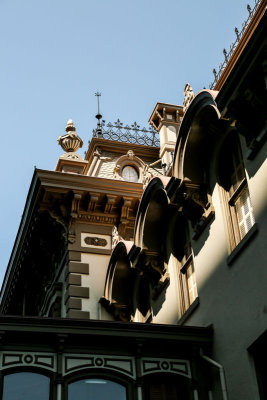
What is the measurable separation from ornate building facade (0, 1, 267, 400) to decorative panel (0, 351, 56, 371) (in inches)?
0.9

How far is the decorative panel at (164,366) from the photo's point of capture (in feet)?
49.8

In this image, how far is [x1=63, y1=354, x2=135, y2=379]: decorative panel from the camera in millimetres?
14766

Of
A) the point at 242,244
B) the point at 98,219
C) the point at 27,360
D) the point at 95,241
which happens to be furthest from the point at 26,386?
the point at 98,219

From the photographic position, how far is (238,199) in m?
16.0

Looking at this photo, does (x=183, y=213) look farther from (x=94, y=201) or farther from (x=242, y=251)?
(x=94, y=201)

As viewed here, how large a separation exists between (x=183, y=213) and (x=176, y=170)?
42.5 inches

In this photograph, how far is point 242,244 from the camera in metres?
14.9

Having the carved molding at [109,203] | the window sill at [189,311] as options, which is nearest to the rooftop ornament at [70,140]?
the carved molding at [109,203]

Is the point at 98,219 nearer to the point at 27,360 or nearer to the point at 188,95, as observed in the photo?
the point at 188,95

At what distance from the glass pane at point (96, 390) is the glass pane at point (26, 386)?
1.68 ft

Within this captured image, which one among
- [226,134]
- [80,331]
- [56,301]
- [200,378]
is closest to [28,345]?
[80,331]

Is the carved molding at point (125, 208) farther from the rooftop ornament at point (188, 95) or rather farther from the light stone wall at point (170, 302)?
the rooftop ornament at point (188, 95)

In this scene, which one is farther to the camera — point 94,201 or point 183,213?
point 94,201

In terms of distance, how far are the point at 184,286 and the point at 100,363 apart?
4.15 m
